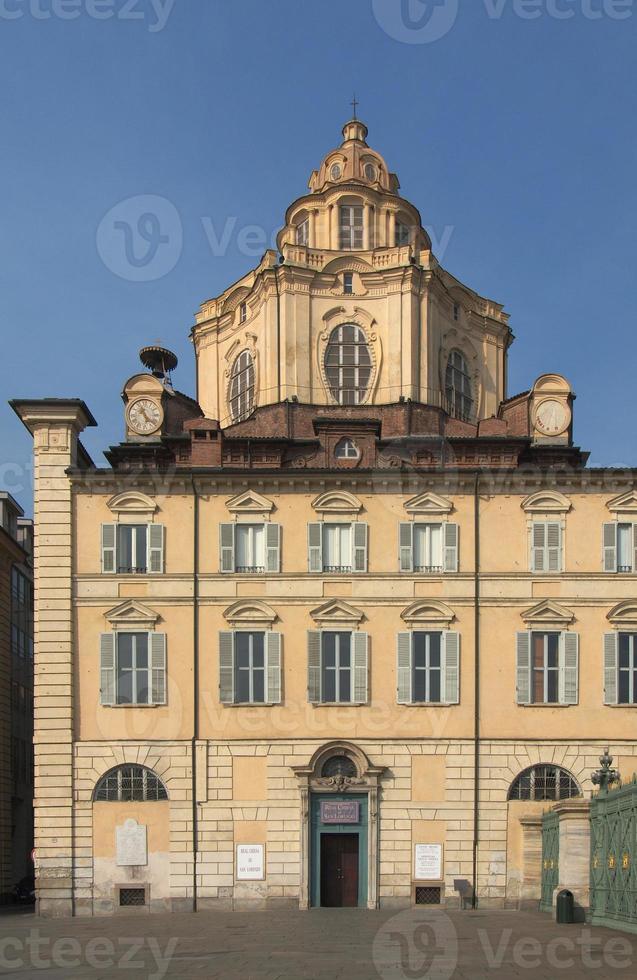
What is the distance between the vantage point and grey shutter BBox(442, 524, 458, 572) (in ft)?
126

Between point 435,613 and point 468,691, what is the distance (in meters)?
2.92

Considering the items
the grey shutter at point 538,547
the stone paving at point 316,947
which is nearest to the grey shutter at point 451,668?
the grey shutter at point 538,547

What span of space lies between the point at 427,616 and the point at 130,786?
39.0 feet

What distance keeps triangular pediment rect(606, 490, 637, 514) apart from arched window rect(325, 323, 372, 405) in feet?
48.5

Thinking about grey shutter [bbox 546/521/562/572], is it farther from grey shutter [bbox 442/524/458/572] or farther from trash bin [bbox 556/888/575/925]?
trash bin [bbox 556/888/575/925]

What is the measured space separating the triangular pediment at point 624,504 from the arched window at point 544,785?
30.4 ft

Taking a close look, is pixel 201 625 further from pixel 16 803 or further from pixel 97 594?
pixel 16 803

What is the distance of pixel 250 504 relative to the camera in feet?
128

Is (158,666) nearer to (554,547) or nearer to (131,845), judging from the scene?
(131,845)

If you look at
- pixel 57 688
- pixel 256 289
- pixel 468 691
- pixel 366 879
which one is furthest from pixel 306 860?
pixel 256 289

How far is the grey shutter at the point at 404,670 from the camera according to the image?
3775 cm

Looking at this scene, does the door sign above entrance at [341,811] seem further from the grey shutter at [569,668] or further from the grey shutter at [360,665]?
the grey shutter at [569,668]

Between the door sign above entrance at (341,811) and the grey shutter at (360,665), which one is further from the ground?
the grey shutter at (360,665)

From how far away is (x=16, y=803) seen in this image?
52125 mm
